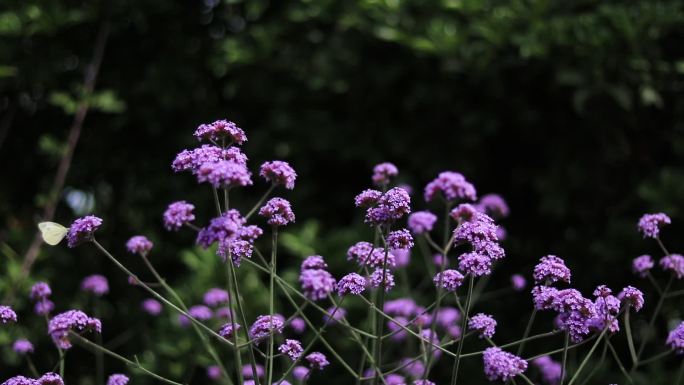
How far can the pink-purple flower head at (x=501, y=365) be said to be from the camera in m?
1.70

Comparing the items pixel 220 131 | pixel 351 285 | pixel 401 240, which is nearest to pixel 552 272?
pixel 401 240

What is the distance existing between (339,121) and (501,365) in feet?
9.76

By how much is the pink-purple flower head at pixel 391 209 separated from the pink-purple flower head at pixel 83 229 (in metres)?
0.62

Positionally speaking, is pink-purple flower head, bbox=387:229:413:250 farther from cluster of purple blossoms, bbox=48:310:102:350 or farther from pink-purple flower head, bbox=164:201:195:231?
cluster of purple blossoms, bbox=48:310:102:350

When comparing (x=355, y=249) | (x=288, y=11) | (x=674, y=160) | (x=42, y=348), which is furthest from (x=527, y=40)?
(x=42, y=348)

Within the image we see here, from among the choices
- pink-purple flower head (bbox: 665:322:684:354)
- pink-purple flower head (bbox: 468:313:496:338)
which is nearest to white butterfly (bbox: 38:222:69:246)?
pink-purple flower head (bbox: 468:313:496:338)

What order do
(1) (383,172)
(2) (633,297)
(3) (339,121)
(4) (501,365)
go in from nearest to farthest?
1. (4) (501,365)
2. (2) (633,297)
3. (1) (383,172)
4. (3) (339,121)

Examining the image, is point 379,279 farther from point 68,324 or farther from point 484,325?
point 68,324

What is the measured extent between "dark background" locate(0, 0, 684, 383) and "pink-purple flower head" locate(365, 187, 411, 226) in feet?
6.97

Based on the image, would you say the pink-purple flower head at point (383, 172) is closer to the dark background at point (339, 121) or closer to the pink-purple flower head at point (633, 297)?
the pink-purple flower head at point (633, 297)

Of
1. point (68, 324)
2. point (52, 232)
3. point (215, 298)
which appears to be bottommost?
point (215, 298)

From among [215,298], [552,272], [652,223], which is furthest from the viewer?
[215,298]

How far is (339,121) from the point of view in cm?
456

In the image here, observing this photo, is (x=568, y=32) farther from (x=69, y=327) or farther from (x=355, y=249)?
(x=69, y=327)
